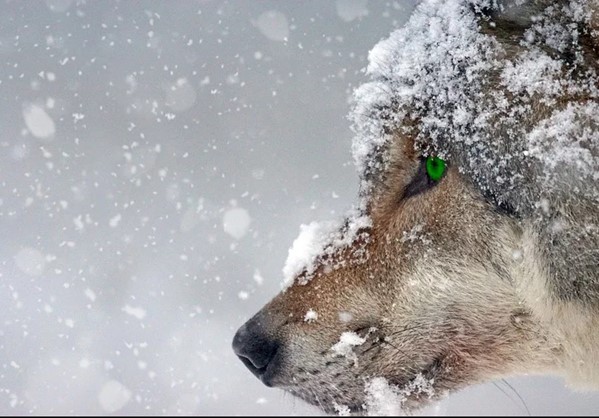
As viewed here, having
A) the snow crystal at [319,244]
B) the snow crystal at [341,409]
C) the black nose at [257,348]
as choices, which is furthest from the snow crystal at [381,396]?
the snow crystal at [319,244]

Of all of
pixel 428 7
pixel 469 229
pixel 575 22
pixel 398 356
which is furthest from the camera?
pixel 428 7

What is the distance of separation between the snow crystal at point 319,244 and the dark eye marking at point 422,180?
28 cm

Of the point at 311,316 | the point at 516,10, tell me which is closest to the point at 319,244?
the point at 311,316

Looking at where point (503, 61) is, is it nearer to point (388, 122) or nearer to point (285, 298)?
point (388, 122)

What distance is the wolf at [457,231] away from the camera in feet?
8.86

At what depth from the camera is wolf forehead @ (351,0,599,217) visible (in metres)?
2.65

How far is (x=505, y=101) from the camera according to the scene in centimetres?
277

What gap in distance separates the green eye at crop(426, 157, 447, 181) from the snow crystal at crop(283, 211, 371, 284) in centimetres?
42

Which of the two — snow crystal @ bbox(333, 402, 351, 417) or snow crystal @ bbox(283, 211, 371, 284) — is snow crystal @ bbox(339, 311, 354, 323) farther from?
snow crystal @ bbox(333, 402, 351, 417)

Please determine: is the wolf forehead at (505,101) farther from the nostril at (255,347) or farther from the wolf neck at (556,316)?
the nostril at (255,347)

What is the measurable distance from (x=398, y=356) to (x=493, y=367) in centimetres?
48

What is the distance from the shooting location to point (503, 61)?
9.29 feet

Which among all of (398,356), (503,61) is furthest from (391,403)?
(503,61)

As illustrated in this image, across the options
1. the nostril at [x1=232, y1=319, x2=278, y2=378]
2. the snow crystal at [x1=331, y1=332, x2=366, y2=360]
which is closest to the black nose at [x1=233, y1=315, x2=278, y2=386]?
the nostril at [x1=232, y1=319, x2=278, y2=378]
